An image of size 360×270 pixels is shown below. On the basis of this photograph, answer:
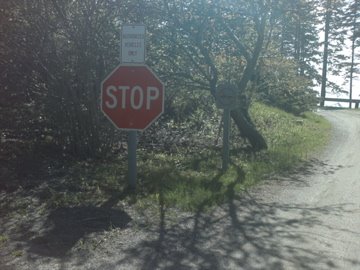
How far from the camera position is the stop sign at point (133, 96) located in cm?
764

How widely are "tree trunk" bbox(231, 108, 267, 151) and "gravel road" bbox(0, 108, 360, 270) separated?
5.87 m

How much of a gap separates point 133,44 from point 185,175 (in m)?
3.16

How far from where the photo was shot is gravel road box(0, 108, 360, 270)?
16.5 ft

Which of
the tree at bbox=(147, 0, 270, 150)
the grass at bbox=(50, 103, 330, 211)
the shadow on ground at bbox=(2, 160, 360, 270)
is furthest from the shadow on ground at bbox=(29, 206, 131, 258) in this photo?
the tree at bbox=(147, 0, 270, 150)

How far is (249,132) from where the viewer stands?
1420 centimetres

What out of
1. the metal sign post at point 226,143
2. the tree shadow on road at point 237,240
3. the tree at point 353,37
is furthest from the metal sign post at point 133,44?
the tree at point 353,37

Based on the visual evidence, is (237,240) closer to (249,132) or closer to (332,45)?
(249,132)

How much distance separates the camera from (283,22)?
1367cm

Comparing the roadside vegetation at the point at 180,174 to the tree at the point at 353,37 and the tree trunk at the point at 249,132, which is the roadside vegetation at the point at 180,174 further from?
the tree at the point at 353,37

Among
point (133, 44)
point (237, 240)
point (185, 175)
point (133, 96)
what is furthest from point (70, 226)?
point (185, 175)

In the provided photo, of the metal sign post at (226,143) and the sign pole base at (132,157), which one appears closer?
the sign pole base at (132,157)

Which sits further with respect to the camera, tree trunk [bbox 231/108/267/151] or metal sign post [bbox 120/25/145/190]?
tree trunk [bbox 231/108/267/151]

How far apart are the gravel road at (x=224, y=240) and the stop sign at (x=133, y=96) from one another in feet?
4.85

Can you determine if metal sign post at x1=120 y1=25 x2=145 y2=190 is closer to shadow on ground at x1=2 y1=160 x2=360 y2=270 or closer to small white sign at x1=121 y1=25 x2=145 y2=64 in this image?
small white sign at x1=121 y1=25 x2=145 y2=64
